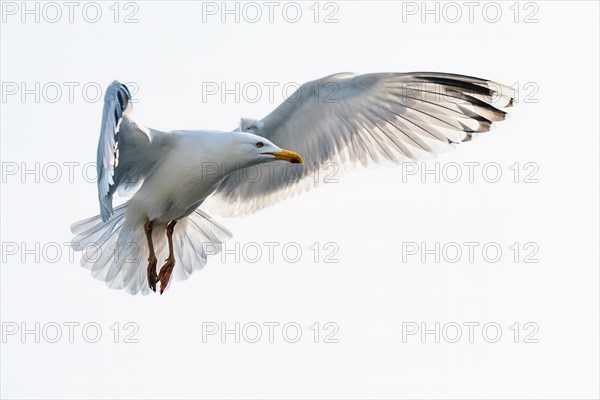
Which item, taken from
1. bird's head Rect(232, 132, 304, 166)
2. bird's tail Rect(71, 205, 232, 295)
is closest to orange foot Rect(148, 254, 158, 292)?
bird's tail Rect(71, 205, 232, 295)

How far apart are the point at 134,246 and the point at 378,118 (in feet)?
6.10

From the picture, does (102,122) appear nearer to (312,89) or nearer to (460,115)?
(312,89)

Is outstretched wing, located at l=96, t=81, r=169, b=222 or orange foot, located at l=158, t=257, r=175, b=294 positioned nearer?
outstretched wing, located at l=96, t=81, r=169, b=222

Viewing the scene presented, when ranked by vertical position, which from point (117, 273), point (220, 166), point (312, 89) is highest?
point (312, 89)

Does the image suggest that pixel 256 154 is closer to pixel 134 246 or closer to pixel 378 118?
pixel 378 118

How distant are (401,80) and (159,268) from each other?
2.09 meters

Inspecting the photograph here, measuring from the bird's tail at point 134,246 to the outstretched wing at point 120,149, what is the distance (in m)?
0.42

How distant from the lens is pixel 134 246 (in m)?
8.34

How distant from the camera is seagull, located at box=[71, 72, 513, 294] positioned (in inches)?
300

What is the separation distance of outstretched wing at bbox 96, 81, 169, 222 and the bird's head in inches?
18.6

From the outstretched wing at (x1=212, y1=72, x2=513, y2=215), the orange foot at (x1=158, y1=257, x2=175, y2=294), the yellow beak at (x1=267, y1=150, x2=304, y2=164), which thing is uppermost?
the outstretched wing at (x1=212, y1=72, x2=513, y2=215)

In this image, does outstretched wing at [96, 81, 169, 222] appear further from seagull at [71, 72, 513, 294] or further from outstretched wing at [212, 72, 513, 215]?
outstretched wing at [212, 72, 513, 215]

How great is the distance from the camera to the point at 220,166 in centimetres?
758

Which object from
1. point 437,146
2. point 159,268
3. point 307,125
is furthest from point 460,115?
point 159,268
